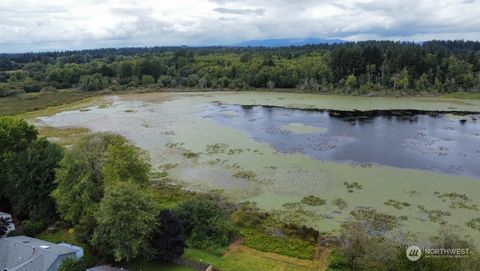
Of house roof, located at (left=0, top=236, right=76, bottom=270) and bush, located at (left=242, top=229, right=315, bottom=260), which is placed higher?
house roof, located at (left=0, top=236, right=76, bottom=270)

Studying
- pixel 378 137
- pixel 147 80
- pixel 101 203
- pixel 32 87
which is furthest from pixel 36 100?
pixel 101 203

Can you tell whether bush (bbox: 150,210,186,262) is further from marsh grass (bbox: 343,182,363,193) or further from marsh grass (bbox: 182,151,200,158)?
marsh grass (bbox: 182,151,200,158)

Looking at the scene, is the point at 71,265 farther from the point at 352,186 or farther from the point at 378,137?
the point at 378,137

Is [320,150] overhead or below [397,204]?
overhead

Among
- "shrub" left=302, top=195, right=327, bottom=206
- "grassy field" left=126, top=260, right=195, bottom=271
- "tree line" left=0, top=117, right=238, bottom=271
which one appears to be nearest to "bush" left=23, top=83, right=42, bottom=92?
"tree line" left=0, top=117, right=238, bottom=271

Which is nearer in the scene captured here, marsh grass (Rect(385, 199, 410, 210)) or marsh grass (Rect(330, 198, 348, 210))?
marsh grass (Rect(385, 199, 410, 210))

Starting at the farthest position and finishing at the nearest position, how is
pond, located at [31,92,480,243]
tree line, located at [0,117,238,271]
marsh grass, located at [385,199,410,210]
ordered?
1. pond, located at [31,92,480,243]
2. marsh grass, located at [385,199,410,210]
3. tree line, located at [0,117,238,271]
